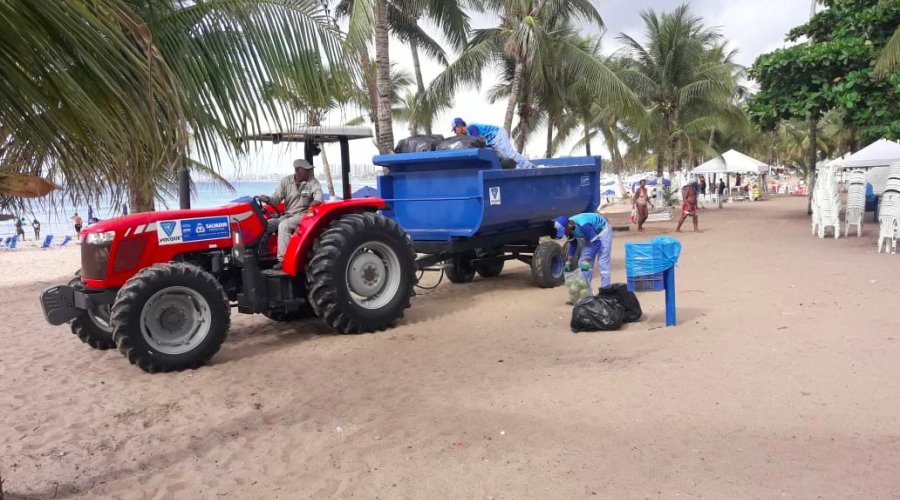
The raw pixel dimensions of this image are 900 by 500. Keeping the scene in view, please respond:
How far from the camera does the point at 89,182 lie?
8.26ft

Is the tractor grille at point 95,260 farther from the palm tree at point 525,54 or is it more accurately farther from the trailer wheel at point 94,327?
the palm tree at point 525,54

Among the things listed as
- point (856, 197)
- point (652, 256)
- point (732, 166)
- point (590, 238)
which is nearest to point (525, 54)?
point (856, 197)

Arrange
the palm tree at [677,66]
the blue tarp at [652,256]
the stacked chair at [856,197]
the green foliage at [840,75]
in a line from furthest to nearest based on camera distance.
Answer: the palm tree at [677,66] → the green foliage at [840,75] → the stacked chair at [856,197] → the blue tarp at [652,256]

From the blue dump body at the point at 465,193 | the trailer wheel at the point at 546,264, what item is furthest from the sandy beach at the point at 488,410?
the trailer wheel at the point at 546,264

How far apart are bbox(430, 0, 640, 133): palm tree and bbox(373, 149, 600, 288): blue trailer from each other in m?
7.61

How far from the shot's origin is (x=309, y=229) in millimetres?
6621

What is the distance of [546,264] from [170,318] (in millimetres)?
5322

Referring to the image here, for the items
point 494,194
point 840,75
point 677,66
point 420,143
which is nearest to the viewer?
point 494,194

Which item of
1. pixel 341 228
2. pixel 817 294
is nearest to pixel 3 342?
pixel 341 228

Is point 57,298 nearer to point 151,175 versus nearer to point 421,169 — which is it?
point 151,175

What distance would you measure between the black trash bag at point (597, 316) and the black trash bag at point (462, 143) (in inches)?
107

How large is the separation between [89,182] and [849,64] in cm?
1704

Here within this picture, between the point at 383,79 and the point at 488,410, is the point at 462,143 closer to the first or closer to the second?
the point at 488,410

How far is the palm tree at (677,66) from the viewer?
85.2 feet
